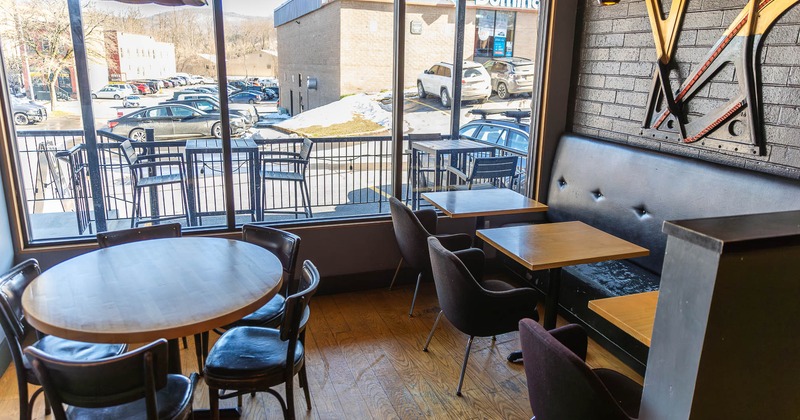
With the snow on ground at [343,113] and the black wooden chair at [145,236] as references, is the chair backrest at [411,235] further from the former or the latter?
the black wooden chair at [145,236]

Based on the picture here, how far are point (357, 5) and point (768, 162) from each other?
2810 mm

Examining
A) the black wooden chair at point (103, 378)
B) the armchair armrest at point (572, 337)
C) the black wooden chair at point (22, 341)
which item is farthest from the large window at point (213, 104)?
the armchair armrest at point (572, 337)

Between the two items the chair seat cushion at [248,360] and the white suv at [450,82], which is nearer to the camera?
the chair seat cushion at [248,360]

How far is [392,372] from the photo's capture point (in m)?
2.79

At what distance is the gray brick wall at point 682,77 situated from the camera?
2.47 meters

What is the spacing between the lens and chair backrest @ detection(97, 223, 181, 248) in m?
2.54

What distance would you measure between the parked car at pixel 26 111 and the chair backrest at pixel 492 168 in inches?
117

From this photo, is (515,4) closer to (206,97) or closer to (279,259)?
(206,97)

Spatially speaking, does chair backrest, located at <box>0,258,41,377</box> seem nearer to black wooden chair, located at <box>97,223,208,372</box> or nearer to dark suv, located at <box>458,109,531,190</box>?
black wooden chair, located at <box>97,223,208,372</box>

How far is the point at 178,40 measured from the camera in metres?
3.23

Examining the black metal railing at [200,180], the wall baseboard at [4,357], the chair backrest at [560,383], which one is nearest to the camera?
the chair backrest at [560,383]

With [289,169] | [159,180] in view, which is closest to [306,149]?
[289,169]

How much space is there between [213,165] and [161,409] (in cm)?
216

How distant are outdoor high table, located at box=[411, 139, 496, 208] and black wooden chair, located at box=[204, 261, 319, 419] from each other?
6.71ft
